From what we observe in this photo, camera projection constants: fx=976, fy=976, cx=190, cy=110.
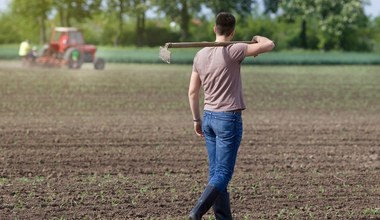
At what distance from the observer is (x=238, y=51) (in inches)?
291

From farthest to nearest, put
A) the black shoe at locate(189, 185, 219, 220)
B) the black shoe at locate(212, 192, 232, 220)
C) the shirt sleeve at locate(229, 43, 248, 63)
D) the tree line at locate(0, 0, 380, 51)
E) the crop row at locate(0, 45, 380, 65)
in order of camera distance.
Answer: the tree line at locate(0, 0, 380, 51)
the crop row at locate(0, 45, 380, 65)
the black shoe at locate(212, 192, 232, 220)
the black shoe at locate(189, 185, 219, 220)
the shirt sleeve at locate(229, 43, 248, 63)

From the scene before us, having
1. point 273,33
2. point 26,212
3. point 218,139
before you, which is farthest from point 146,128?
point 273,33

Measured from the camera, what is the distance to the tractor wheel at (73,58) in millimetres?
37844

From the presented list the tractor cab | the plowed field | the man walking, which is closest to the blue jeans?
the man walking

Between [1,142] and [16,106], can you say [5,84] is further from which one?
[1,142]

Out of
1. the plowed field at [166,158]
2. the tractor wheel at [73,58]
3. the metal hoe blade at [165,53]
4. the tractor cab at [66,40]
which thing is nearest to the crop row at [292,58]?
the tractor cab at [66,40]

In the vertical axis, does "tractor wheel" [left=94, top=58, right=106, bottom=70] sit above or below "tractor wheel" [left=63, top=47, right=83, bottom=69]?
below

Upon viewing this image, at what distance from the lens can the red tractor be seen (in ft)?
125

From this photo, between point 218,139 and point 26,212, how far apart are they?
2081 millimetres

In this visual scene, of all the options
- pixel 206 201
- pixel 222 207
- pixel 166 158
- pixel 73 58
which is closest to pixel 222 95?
pixel 206 201

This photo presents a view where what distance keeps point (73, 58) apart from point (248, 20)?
2048 cm

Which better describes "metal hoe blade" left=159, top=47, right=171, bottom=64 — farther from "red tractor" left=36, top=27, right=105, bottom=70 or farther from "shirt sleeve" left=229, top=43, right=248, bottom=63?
"red tractor" left=36, top=27, right=105, bottom=70

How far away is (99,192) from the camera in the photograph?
971 cm

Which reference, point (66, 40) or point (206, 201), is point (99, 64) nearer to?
point (66, 40)
